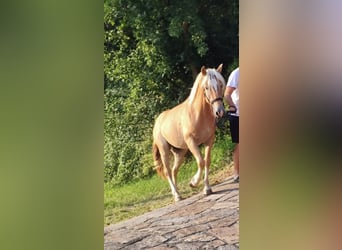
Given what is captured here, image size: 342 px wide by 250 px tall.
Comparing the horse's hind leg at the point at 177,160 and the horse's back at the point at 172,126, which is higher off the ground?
the horse's back at the point at 172,126

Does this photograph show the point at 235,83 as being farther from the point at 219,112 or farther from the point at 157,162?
the point at 157,162

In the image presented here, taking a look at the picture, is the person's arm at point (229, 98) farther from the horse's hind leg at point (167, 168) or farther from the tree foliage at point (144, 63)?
the horse's hind leg at point (167, 168)

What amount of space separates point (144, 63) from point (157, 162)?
17.7 inches

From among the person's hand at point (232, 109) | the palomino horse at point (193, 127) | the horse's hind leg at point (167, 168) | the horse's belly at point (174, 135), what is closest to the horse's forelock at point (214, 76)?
the palomino horse at point (193, 127)

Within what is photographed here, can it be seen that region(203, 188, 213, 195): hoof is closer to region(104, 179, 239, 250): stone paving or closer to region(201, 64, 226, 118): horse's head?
region(104, 179, 239, 250): stone paving

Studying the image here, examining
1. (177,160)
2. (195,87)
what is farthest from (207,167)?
(195,87)

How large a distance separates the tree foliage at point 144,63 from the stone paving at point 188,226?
0.71 ft

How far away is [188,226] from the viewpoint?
1.83 metres

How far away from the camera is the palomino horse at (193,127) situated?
1809 millimetres
